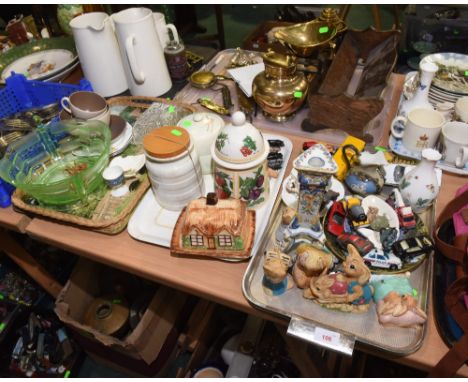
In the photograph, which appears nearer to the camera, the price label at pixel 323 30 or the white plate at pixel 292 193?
the white plate at pixel 292 193

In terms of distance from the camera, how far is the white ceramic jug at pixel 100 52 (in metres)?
1.16

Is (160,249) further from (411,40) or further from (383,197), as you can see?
(411,40)

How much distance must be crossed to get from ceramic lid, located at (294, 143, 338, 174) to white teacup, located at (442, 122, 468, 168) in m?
0.38

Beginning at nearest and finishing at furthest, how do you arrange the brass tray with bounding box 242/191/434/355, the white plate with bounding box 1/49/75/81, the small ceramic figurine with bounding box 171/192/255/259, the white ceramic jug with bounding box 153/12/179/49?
the brass tray with bounding box 242/191/434/355
the small ceramic figurine with bounding box 171/192/255/259
the white ceramic jug with bounding box 153/12/179/49
the white plate with bounding box 1/49/75/81

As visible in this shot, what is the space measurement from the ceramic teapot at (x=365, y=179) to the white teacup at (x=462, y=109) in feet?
0.93

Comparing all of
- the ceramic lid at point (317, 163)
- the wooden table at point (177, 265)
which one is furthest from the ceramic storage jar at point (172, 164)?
the ceramic lid at point (317, 163)

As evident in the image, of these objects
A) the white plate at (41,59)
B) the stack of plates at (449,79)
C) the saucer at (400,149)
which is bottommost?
the saucer at (400,149)

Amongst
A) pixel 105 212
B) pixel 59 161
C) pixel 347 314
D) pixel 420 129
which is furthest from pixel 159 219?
pixel 420 129

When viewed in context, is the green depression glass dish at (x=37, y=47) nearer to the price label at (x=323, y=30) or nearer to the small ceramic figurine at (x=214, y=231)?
the price label at (x=323, y=30)

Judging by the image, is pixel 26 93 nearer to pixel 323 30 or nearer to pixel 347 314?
pixel 323 30

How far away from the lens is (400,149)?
3.22ft

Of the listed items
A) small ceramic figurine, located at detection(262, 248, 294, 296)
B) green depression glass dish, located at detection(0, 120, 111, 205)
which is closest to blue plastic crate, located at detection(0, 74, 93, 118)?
green depression glass dish, located at detection(0, 120, 111, 205)

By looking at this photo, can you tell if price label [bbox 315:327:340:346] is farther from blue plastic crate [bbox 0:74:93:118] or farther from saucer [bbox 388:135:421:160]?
blue plastic crate [bbox 0:74:93:118]

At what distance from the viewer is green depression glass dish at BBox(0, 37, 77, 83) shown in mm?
1479
